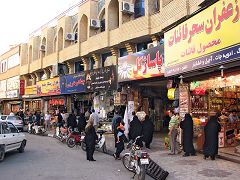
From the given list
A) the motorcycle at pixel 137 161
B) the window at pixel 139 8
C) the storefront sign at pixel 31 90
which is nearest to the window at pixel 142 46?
the window at pixel 139 8

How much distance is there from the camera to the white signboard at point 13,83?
40.6 m

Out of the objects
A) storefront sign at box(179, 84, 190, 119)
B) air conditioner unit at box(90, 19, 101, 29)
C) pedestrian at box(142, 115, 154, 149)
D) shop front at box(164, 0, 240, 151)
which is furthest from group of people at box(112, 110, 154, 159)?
air conditioner unit at box(90, 19, 101, 29)

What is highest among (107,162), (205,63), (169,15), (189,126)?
(169,15)

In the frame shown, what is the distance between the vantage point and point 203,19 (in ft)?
36.9

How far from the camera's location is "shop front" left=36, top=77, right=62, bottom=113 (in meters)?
29.1

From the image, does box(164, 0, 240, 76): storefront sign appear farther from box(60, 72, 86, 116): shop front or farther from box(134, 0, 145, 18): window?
box(60, 72, 86, 116): shop front

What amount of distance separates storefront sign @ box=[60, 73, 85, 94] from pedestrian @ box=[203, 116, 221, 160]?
14294mm

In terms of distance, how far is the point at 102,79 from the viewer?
21.7 m

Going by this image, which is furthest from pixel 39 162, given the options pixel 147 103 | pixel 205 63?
pixel 147 103

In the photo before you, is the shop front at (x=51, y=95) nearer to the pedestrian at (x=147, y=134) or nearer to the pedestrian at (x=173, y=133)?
the pedestrian at (x=147, y=134)

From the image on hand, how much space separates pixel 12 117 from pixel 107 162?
17.3 metres

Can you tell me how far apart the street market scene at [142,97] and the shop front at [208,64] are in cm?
4

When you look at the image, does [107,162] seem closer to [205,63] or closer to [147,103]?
[205,63]

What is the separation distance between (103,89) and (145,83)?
3727 mm
